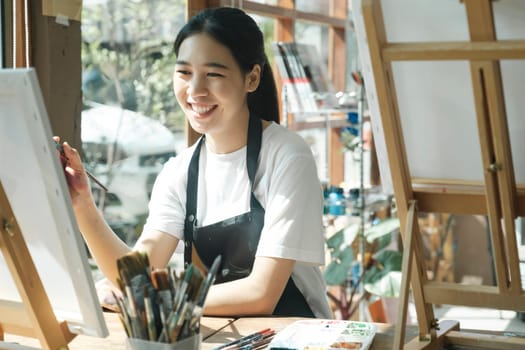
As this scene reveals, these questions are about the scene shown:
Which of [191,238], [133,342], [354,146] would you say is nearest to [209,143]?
[191,238]

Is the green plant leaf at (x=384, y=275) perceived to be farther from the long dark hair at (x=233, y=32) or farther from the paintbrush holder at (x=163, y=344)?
the paintbrush holder at (x=163, y=344)

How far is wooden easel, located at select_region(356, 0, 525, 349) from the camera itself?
1389 millimetres

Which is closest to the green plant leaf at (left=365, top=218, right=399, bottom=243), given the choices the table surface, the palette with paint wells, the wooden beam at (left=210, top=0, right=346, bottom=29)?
the wooden beam at (left=210, top=0, right=346, bottom=29)

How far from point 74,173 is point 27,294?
618 millimetres

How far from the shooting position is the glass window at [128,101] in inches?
110

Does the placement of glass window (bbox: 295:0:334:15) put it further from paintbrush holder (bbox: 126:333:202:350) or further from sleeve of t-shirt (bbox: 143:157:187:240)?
paintbrush holder (bbox: 126:333:202:350)

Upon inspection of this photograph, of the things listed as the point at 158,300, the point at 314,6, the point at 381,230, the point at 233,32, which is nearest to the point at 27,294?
the point at 158,300

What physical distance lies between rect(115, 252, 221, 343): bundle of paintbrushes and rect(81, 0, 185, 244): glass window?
1479 millimetres

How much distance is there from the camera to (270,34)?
409 centimetres

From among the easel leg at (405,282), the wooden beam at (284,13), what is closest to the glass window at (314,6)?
the wooden beam at (284,13)

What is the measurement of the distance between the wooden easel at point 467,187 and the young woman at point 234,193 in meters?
0.40

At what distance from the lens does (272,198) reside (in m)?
2.04

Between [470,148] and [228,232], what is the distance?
71 centimetres

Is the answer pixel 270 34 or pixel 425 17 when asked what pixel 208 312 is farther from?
pixel 270 34
